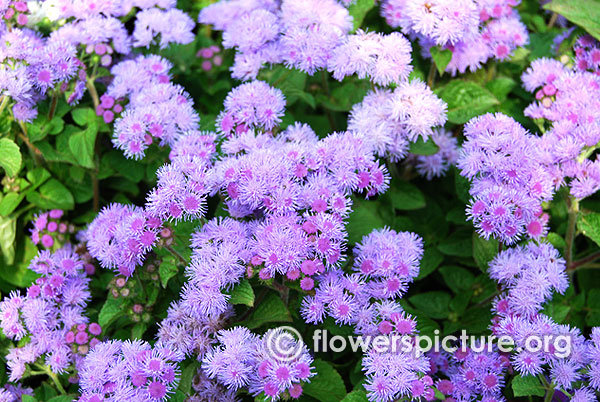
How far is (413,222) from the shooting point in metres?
3.22

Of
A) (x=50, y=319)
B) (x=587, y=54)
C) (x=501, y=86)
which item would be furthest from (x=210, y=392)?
(x=587, y=54)

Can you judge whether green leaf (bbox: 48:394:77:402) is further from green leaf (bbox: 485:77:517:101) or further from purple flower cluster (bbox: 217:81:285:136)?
green leaf (bbox: 485:77:517:101)

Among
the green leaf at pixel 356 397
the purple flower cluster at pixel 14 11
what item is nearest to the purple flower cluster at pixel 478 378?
the green leaf at pixel 356 397

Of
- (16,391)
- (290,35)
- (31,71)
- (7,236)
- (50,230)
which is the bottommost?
(16,391)

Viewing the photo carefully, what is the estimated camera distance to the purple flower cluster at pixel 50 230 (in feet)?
9.48

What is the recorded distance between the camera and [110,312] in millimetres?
2512

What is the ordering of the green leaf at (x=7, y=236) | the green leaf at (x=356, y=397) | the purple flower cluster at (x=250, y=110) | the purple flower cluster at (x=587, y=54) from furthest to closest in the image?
the purple flower cluster at (x=587, y=54) → the green leaf at (x=7, y=236) → the purple flower cluster at (x=250, y=110) → the green leaf at (x=356, y=397)

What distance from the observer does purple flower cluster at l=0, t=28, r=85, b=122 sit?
269 cm

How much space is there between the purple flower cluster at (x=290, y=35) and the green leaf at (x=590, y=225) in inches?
52.9

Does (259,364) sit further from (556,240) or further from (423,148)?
(556,240)

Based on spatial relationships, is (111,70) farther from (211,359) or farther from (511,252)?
(511,252)

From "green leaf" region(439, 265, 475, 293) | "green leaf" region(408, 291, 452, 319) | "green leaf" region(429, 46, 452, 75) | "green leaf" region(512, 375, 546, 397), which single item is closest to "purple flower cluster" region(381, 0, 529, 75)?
"green leaf" region(429, 46, 452, 75)

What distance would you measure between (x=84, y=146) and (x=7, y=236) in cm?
58

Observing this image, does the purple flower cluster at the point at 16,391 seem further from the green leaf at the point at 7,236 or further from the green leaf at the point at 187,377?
the green leaf at the point at 187,377
